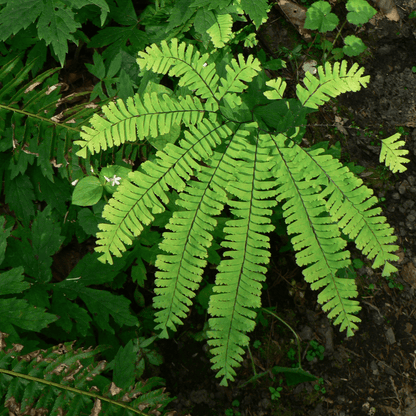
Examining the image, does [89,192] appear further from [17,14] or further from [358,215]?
[358,215]

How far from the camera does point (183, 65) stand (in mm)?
1694

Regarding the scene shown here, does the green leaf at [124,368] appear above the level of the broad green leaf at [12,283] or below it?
below

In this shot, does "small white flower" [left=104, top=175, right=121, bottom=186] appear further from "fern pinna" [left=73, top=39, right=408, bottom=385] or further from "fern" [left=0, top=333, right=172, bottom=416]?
"fern" [left=0, top=333, right=172, bottom=416]

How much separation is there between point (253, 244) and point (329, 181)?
0.46 meters

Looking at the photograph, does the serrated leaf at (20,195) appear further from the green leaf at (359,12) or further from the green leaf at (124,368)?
the green leaf at (359,12)

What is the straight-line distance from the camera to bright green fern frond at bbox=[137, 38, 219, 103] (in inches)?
65.6

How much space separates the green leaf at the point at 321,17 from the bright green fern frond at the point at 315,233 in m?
1.91

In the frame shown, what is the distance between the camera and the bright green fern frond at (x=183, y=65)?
1.67m

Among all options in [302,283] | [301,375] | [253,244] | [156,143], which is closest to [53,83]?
[156,143]

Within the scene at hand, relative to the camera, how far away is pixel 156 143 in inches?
76.6

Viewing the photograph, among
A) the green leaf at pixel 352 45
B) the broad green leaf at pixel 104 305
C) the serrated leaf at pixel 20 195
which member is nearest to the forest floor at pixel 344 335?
the green leaf at pixel 352 45

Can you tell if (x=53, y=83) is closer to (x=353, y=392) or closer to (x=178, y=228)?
(x=178, y=228)

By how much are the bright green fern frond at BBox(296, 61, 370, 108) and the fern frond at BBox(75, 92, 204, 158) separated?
59 centimetres

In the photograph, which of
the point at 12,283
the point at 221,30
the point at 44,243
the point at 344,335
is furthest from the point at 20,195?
the point at 344,335
